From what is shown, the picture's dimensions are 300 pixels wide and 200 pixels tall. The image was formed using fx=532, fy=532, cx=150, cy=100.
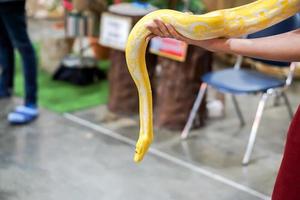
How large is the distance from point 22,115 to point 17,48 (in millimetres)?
452

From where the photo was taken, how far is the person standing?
341cm

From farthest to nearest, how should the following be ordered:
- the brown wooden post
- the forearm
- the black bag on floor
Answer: the black bag on floor, the brown wooden post, the forearm

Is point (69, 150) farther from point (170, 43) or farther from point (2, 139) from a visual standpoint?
point (170, 43)

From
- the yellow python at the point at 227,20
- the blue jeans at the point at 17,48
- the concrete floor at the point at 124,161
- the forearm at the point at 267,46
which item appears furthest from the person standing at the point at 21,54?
the forearm at the point at 267,46

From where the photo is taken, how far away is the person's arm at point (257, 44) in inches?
60.7

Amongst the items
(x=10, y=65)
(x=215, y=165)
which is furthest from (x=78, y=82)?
(x=215, y=165)

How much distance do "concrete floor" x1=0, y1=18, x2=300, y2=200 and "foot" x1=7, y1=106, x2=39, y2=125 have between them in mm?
52

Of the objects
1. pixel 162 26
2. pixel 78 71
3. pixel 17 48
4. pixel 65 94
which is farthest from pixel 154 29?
pixel 78 71

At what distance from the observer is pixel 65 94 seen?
426 centimetres

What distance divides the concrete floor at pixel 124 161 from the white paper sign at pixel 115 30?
0.52 meters

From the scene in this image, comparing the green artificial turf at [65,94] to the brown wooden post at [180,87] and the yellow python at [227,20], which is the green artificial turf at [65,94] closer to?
the brown wooden post at [180,87]

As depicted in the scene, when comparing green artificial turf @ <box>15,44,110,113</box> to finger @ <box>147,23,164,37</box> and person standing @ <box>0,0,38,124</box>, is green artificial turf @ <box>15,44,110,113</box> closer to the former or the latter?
person standing @ <box>0,0,38,124</box>

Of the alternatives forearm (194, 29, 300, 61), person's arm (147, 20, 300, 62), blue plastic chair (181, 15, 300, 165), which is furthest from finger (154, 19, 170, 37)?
blue plastic chair (181, 15, 300, 165)

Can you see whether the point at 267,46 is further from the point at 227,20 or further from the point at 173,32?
the point at 173,32
